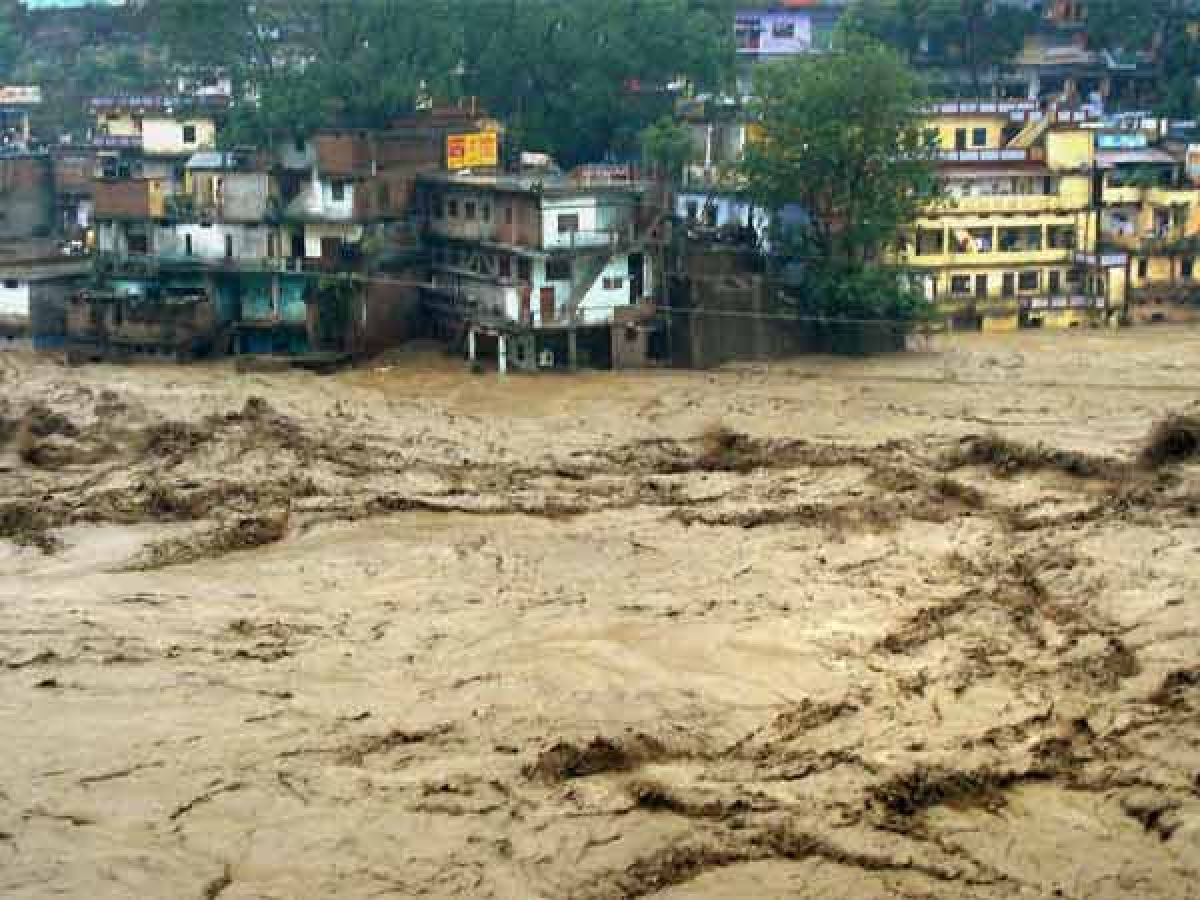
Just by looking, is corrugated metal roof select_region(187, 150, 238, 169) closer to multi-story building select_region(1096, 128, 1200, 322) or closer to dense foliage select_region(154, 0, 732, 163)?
dense foliage select_region(154, 0, 732, 163)

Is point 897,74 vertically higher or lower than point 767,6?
lower

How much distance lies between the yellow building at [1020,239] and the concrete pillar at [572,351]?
8409mm

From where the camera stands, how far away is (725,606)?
20.7 m

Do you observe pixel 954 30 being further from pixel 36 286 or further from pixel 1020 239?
pixel 36 286

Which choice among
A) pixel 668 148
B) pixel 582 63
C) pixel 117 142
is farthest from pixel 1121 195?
pixel 117 142

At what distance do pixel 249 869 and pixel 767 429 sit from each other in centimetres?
1768

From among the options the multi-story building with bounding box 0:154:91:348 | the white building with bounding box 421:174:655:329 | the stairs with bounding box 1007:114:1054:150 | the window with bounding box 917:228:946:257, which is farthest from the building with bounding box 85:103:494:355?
the stairs with bounding box 1007:114:1054:150

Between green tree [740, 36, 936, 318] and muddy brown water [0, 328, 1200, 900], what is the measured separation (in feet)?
20.5

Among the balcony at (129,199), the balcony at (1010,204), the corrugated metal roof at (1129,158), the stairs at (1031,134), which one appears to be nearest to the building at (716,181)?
the balcony at (1010,204)

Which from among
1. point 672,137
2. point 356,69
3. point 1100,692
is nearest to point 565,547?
point 1100,692

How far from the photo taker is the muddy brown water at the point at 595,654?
571 inches

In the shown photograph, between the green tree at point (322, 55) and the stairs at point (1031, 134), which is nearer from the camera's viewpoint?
the stairs at point (1031, 134)

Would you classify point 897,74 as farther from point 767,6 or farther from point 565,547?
point 767,6

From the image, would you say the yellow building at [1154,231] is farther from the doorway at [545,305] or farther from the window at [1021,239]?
the doorway at [545,305]
